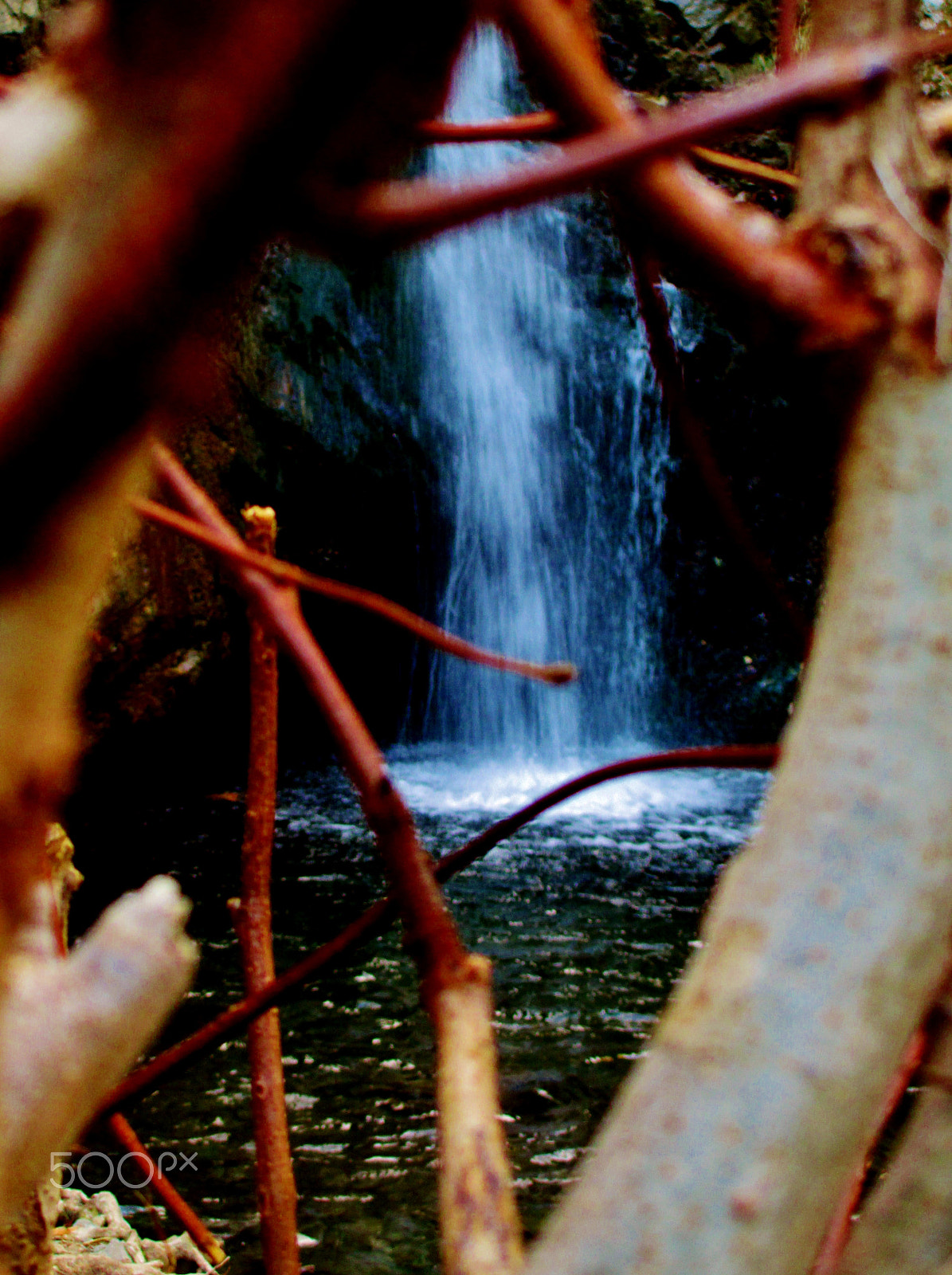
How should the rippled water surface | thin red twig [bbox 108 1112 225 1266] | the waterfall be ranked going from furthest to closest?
the waterfall → the rippled water surface → thin red twig [bbox 108 1112 225 1266]

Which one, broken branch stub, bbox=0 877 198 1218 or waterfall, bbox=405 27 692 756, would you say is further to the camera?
waterfall, bbox=405 27 692 756

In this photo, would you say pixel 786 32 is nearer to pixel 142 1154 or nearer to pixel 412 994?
pixel 142 1154

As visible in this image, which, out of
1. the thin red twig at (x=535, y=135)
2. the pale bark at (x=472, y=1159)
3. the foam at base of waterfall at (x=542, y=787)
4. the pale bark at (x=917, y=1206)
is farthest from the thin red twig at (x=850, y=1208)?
the foam at base of waterfall at (x=542, y=787)

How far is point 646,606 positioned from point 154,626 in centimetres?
640

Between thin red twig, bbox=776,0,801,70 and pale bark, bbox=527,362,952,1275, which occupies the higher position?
thin red twig, bbox=776,0,801,70

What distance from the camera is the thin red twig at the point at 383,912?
0.80 metres

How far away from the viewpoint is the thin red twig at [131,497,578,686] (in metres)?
0.66

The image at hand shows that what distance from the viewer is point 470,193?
0.38 meters

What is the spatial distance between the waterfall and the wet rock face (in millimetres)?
8251

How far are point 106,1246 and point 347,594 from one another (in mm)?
2752

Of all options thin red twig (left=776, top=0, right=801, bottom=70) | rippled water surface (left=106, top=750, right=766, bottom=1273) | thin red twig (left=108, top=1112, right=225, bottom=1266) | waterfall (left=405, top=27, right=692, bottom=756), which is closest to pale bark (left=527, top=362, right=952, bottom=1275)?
thin red twig (left=776, top=0, right=801, bottom=70)

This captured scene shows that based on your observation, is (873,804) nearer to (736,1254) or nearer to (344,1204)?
(736,1254)

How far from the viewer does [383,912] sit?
889 mm

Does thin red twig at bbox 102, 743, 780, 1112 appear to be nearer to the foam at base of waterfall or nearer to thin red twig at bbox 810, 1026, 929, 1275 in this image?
thin red twig at bbox 810, 1026, 929, 1275
